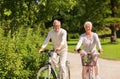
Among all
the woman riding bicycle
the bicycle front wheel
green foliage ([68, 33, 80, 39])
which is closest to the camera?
the woman riding bicycle

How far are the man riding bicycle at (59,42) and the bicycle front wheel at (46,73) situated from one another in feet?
1.57

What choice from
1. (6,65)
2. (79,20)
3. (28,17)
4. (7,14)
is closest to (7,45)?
(6,65)

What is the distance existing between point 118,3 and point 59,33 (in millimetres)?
38455

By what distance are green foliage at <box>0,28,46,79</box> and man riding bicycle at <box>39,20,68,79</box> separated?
801 millimetres

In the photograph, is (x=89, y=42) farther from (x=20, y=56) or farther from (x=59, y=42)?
(x=20, y=56)

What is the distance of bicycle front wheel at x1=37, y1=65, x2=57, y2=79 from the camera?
9172 millimetres

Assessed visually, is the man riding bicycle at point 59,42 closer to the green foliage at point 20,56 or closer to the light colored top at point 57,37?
the light colored top at point 57,37

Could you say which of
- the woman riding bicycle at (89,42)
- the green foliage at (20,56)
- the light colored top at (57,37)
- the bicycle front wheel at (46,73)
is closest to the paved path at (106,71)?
the green foliage at (20,56)

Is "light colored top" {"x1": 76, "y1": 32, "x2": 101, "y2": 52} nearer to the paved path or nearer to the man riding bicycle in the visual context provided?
the man riding bicycle

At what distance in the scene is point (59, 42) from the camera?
9.76 m

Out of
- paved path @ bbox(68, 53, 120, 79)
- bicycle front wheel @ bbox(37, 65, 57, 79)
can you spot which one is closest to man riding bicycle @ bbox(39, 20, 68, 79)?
bicycle front wheel @ bbox(37, 65, 57, 79)

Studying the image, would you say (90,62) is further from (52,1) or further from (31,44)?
(52,1)

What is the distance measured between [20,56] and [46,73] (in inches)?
42.8

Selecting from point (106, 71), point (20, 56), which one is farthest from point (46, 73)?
point (106, 71)
